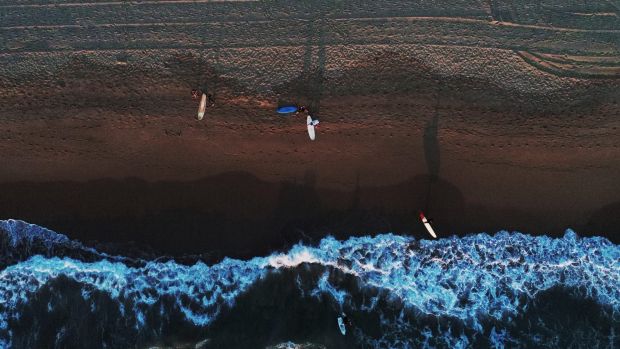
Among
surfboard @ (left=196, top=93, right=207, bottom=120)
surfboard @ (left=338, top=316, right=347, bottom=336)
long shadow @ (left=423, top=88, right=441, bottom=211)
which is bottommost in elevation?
surfboard @ (left=338, top=316, right=347, bottom=336)

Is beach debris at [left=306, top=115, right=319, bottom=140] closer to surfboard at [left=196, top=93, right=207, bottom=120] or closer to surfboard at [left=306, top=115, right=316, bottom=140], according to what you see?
surfboard at [left=306, top=115, right=316, bottom=140]

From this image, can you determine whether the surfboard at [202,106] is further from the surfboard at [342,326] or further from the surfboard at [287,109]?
the surfboard at [342,326]

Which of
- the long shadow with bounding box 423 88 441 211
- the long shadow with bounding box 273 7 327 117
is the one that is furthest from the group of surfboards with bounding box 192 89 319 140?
the long shadow with bounding box 423 88 441 211

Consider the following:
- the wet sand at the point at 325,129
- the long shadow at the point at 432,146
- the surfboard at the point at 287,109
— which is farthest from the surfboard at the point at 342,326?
the surfboard at the point at 287,109

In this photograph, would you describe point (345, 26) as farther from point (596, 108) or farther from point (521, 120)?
point (596, 108)

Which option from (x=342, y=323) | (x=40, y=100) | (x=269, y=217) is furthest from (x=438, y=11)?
(x=40, y=100)

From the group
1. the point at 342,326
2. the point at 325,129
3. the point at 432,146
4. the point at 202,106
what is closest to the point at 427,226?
the point at 432,146
